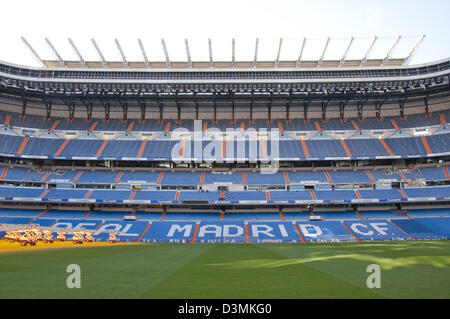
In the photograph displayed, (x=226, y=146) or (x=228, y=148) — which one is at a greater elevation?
(x=226, y=146)

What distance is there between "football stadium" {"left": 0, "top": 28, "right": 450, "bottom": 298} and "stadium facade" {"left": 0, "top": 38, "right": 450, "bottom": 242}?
9.9 inches

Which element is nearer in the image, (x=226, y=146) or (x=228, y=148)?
(x=228, y=148)

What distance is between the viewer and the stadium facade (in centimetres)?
4034

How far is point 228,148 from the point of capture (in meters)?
48.0

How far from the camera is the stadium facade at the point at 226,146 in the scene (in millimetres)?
40344

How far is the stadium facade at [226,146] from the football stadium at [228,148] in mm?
251

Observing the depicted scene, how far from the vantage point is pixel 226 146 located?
159ft

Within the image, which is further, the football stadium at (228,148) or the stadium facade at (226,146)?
the stadium facade at (226,146)

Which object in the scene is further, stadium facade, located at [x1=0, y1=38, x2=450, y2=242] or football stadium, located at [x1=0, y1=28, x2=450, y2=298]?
stadium facade, located at [x1=0, y1=38, x2=450, y2=242]

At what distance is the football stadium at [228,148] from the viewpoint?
38.7 metres

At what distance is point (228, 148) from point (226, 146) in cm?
56
